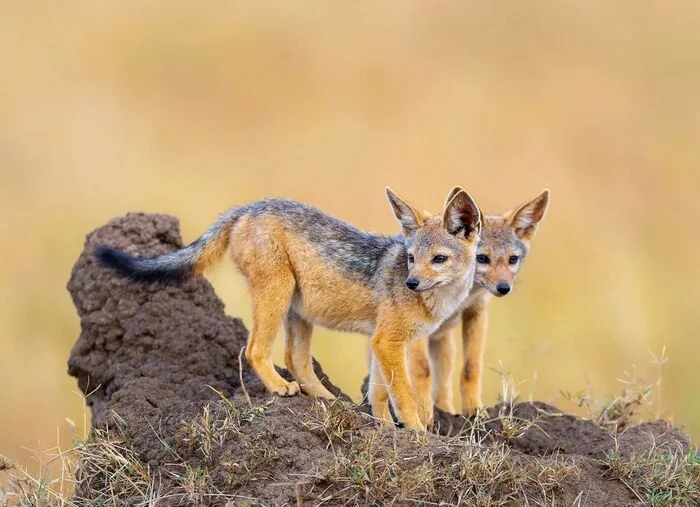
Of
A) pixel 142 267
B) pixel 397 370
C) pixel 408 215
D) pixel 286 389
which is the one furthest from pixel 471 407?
pixel 142 267

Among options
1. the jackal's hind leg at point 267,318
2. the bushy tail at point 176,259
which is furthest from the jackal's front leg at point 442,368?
the bushy tail at point 176,259

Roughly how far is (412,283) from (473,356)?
1834mm

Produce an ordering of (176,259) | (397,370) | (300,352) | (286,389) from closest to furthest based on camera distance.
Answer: (286,389) < (397,370) < (176,259) < (300,352)

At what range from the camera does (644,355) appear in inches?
559

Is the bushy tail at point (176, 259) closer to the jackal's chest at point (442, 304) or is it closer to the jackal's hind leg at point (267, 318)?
the jackal's hind leg at point (267, 318)

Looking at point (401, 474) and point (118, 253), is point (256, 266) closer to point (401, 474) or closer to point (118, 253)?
point (118, 253)

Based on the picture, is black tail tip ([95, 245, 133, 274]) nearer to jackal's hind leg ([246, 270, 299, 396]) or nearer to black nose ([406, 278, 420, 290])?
jackal's hind leg ([246, 270, 299, 396])

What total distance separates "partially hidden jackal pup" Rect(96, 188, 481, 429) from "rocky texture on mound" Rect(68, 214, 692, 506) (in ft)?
1.50

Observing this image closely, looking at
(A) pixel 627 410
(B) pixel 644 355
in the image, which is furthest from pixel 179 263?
(B) pixel 644 355

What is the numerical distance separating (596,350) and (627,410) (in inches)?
169

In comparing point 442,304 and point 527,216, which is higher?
point 527,216

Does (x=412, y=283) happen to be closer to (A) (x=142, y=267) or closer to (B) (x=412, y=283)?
(B) (x=412, y=283)

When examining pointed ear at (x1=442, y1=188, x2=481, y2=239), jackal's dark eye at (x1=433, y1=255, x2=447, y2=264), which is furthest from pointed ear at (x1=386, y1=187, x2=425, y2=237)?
jackal's dark eye at (x1=433, y1=255, x2=447, y2=264)

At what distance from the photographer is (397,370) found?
8.93 metres
